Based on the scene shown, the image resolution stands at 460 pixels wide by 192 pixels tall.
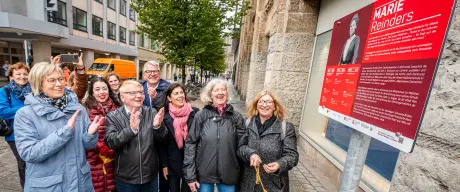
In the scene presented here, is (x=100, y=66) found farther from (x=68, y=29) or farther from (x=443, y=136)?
(x=443, y=136)

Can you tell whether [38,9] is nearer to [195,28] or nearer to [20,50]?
[20,50]

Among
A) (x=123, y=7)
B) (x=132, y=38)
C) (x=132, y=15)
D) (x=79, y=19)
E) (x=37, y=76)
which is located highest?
(x=123, y=7)

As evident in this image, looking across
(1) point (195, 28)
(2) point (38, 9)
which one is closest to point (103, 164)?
(1) point (195, 28)

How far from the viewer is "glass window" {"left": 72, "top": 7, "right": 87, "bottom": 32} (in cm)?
1791

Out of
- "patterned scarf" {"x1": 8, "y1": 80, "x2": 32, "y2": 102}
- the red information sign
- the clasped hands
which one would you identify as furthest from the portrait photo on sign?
"patterned scarf" {"x1": 8, "y1": 80, "x2": 32, "y2": 102}

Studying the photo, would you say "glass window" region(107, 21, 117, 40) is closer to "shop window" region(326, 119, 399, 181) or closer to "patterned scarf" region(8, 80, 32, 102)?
"patterned scarf" region(8, 80, 32, 102)

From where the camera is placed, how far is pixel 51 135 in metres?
1.66

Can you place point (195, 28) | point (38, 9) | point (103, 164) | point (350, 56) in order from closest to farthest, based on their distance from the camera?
point (350, 56), point (103, 164), point (195, 28), point (38, 9)

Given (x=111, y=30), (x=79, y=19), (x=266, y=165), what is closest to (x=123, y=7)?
(x=111, y=30)

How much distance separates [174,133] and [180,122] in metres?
0.14

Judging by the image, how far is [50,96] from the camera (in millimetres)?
1794

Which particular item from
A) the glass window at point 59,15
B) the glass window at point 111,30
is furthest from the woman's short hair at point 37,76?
the glass window at point 111,30

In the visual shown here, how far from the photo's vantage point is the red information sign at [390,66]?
0.88 meters

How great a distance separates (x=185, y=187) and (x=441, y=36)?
2.64 meters
